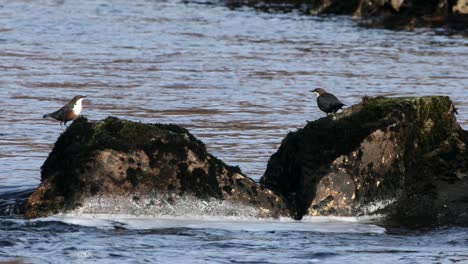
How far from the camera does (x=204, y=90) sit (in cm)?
Result: 2108

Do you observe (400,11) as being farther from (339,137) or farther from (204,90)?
(339,137)

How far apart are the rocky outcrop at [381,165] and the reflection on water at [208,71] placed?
2.36 meters

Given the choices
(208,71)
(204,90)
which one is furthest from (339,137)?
(208,71)

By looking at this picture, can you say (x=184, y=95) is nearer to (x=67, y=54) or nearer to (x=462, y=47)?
(x=67, y=54)

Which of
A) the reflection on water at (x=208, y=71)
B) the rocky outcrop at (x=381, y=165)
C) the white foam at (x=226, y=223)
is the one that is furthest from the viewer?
the reflection on water at (x=208, y=71)

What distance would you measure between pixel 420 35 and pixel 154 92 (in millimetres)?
13332

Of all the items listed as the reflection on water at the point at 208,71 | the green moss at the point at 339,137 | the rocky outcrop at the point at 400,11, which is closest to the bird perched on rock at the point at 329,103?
the reflection on water at the point at 208,71

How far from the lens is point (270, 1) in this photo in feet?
146

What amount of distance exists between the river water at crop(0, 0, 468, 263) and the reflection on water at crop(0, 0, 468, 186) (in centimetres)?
4

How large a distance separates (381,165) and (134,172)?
7.63 ft

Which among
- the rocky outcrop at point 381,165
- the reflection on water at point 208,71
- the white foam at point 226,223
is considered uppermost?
the rocky outcrop at point 381,165

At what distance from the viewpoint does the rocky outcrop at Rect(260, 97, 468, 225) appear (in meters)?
10.8

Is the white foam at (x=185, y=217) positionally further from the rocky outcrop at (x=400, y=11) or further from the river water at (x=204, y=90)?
the rocky outcrop at (x=400, y=11)

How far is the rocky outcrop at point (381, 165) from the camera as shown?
10.8 m
